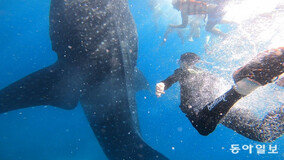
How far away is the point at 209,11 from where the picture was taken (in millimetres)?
8711

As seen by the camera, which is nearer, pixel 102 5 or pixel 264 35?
pixel 102 5

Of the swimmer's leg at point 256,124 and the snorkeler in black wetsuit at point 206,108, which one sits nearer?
the snorkeler in black wetsuit at point 206,108

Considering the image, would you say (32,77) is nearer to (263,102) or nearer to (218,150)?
(263,102)

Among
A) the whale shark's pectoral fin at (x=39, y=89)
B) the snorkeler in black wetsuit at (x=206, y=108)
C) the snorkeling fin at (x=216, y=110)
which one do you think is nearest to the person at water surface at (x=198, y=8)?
the snorkeler in black wetsuit at (x=206, y=108)

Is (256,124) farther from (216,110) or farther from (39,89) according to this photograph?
(39,89)

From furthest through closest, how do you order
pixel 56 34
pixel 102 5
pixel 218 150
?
pixel 218 150
pixel 56 34
pixel 102 5

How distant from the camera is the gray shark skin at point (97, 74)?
4.11 metres

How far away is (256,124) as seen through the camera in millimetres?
3936

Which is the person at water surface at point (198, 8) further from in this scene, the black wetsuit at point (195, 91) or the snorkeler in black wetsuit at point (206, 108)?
the black wetsuit at point (195, 91)

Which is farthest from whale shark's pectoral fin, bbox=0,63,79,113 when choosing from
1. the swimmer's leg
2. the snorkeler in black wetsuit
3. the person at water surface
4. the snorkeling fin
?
the person at water surface

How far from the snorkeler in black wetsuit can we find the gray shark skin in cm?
147

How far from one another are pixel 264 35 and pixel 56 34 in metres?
12.0

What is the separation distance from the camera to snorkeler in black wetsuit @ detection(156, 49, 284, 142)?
8.13ft

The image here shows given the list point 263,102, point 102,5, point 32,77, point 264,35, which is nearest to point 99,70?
point 102,5
